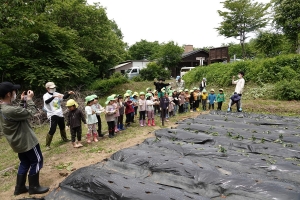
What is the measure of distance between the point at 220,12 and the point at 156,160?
22713mm

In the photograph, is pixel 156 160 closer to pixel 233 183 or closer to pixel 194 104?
pixel 233 183

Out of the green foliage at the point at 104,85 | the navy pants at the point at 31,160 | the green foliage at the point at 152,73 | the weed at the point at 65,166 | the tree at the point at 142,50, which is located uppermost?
the tree at the point at 142,50

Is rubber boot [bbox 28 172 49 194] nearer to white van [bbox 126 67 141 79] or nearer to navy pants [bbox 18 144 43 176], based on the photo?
navy pants [bbox 18 144 43 176]

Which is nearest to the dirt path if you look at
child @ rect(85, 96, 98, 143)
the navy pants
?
the navy pants

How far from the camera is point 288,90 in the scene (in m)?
12.0

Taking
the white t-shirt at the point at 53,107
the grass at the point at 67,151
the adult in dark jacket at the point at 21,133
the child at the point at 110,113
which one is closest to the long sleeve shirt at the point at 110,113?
the child at the point at 110,113

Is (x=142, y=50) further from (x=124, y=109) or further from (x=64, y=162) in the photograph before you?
(x=64, y=162)

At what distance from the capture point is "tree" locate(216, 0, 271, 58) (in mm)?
21469

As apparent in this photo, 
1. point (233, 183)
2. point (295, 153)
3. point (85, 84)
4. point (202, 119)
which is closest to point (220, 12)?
point (85, 84)

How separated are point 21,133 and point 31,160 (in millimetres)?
478

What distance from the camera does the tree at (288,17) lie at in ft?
50.0

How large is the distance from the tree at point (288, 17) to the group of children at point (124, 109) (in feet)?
33.3

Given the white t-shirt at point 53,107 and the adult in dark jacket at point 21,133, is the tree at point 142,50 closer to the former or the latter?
the white t-shirt at point 53,107

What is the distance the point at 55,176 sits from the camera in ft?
13.2
